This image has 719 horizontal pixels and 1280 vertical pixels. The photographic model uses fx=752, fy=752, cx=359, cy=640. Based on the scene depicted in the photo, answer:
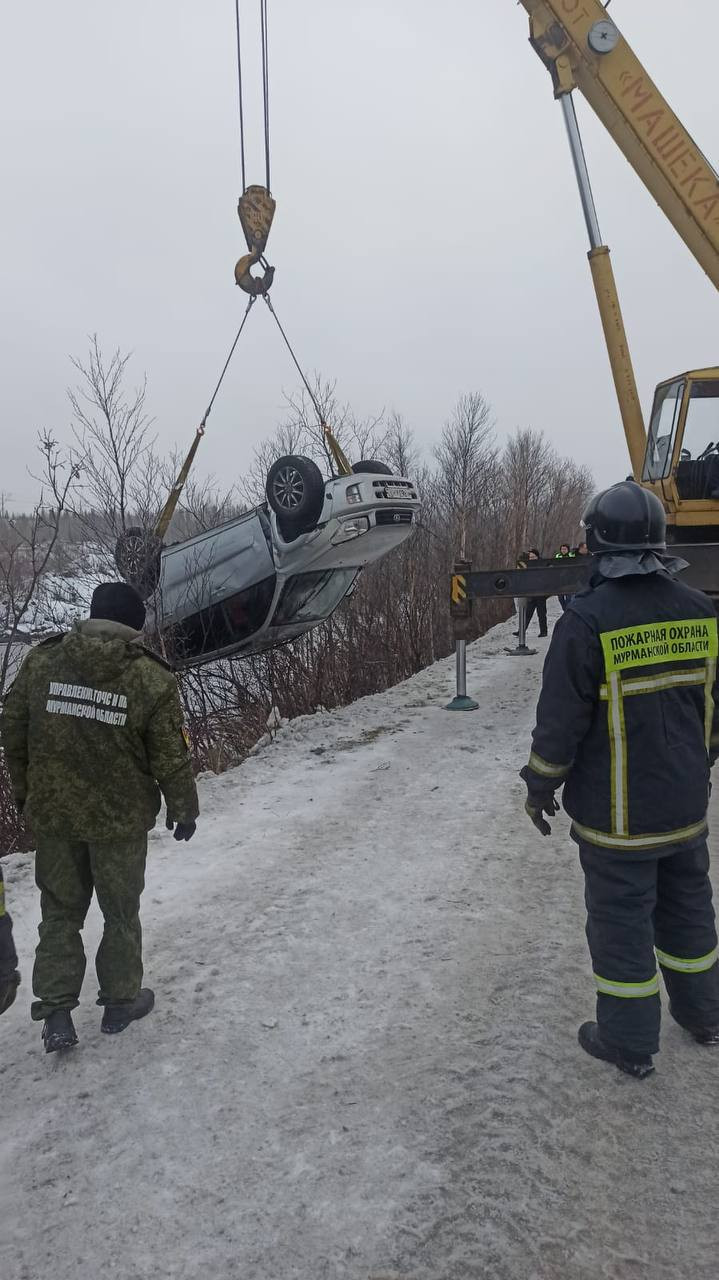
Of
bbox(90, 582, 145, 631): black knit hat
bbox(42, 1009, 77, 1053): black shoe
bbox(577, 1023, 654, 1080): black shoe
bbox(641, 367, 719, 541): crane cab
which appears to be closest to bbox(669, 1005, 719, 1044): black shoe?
bbox(577, 1023, 654, 1080): black shoe

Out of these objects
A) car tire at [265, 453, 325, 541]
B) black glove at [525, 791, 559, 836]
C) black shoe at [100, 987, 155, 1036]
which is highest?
car tire at [265, 453, 325, 541]

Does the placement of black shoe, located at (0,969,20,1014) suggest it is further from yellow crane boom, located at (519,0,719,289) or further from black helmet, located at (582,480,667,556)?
yellow crane boom, located at (519,0,719,289)

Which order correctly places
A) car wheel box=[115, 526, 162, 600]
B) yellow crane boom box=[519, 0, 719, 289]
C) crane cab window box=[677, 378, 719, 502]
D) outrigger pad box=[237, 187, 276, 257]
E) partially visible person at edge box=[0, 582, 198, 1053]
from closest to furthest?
partially visible person at edge box=[0, 582, 198, 1053] → car wheel box=[115, 526, 162, 600] → crane cab window box=[677, 378, 719, 502] → outrigger pad box=[237, 187, 276, 257] → yellow crane boom box=[519, 0, 719, 289]

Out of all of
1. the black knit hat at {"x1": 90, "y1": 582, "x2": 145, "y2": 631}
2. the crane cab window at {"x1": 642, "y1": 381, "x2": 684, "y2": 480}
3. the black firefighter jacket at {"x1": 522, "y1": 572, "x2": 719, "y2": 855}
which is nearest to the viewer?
the black firefighter jacket at {"x1": 522, "y1": 572, "x2": 719, "y2": 855}

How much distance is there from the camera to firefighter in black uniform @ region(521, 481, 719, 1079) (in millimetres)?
2178

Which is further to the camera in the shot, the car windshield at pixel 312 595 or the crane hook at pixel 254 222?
the car windshield at pixel 312 595

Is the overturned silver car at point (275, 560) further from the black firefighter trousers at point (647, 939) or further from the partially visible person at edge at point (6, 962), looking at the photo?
the black firefighter trousers at point (647, 939)

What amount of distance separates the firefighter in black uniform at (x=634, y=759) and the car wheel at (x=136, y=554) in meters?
5.01

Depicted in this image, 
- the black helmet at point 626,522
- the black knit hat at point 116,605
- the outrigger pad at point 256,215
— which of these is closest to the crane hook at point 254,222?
the outrigger pad at point 256,215

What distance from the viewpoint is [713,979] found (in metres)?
2.33

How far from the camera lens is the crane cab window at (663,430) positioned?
22.6ft

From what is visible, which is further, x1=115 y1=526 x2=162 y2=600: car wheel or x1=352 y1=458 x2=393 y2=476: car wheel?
x1=352 y1=458 x2=393 y2=476: car wheel

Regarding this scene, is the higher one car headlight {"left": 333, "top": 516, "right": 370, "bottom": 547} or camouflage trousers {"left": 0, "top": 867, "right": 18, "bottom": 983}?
car headlight {"left": 333, "top": 516, "right": 370, "bottom": 547}

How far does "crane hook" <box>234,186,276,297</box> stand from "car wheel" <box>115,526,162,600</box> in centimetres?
287
